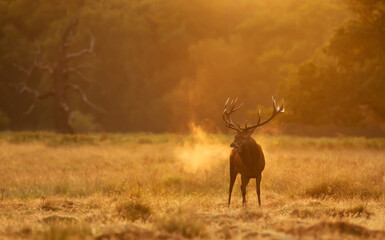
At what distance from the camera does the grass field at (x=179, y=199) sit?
277 inches

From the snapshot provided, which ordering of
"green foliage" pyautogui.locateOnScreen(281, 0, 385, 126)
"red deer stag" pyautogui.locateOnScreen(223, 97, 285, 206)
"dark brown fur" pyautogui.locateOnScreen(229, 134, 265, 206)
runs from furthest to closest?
1. "green foliage" pyautogui.locateOnScreen(281, 0, 385, 126)
2. "dark brown fur" pyautogui.locateOnScreen(229, 134, 265, 206)
3. "red deer stag" pyautogui.locateOnScreen(223, 97, 285, 206)

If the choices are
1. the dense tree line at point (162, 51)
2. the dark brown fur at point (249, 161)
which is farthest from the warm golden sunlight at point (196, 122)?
the dense tree line at point (162, 51)

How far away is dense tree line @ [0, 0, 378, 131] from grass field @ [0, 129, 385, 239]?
21.8 meters

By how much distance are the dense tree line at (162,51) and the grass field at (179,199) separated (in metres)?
21.8

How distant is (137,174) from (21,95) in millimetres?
37508

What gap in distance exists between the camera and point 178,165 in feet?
53.7

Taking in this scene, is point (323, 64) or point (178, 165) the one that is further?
point (323, 64)

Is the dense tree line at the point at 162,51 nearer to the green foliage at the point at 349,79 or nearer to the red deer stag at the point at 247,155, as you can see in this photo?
the green foliage at the point at 349,79

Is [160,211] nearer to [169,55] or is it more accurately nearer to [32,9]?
[169,55]

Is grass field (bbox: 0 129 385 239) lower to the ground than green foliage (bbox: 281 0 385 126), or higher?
lower

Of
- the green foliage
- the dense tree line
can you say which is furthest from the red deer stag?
the dense tree line

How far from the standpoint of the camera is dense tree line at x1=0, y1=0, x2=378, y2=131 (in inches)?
1665

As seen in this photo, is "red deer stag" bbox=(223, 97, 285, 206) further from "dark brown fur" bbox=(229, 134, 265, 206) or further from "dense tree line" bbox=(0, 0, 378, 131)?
"dense tree line" bbox=(0, 0, 378, 131)

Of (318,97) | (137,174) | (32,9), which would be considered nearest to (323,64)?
(318,97)
